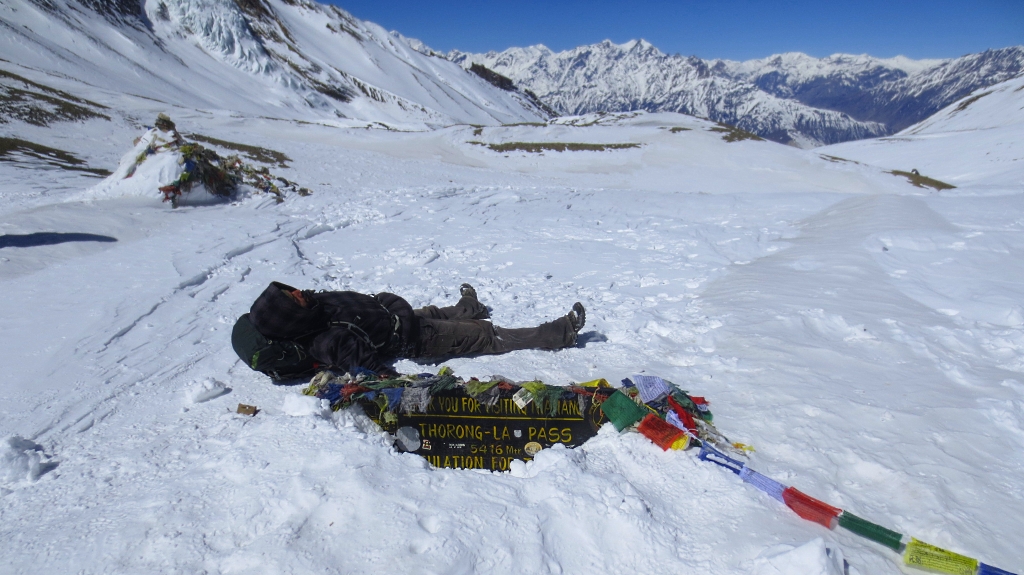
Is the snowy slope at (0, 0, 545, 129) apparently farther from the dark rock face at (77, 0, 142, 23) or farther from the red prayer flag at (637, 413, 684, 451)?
the red prayer flag at (637, 413, 684, 451)

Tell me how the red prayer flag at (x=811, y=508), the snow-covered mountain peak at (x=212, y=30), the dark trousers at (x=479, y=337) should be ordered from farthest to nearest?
the snow-covered mountain peak at (x=212, y=30)
the dark trousers at (x=479, y=337)
the red prayer flag at (x=811, y=508)

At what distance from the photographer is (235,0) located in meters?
71.2

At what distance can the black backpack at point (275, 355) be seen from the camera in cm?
422

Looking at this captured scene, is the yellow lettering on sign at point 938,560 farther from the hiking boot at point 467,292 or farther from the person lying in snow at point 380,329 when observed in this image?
the hiking boot at point 467,292

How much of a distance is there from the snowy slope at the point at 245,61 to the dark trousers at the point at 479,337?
98.5 feet

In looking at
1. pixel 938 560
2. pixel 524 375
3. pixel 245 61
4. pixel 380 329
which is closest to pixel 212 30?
pixel 245 61

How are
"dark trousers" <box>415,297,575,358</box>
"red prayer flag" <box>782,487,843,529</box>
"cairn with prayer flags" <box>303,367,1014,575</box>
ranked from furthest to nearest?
"dark trousers" <box>415,297,575,358</box>
"cairn with prayer flags" <box>303,367,1014,575</box>
"red prayer flag" <box>782,487,843,529</box>

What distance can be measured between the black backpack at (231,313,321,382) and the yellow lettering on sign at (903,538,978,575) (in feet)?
13.4

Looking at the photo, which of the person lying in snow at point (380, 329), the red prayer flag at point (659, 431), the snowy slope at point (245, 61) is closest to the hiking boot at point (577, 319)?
the person lying in snow at point (380, 329)

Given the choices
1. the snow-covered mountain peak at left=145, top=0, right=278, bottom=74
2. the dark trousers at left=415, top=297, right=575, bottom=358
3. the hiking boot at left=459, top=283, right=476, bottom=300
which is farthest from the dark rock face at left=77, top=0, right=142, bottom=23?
the dark trousers at left=415, top=297, right=575, bottom=358

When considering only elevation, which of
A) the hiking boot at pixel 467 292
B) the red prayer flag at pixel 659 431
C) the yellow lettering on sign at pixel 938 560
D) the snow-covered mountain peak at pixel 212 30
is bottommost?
the hiking boot at pixel 467 292

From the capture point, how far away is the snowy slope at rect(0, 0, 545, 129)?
134ft

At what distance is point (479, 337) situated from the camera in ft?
16.9

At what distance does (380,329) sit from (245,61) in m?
71.1
